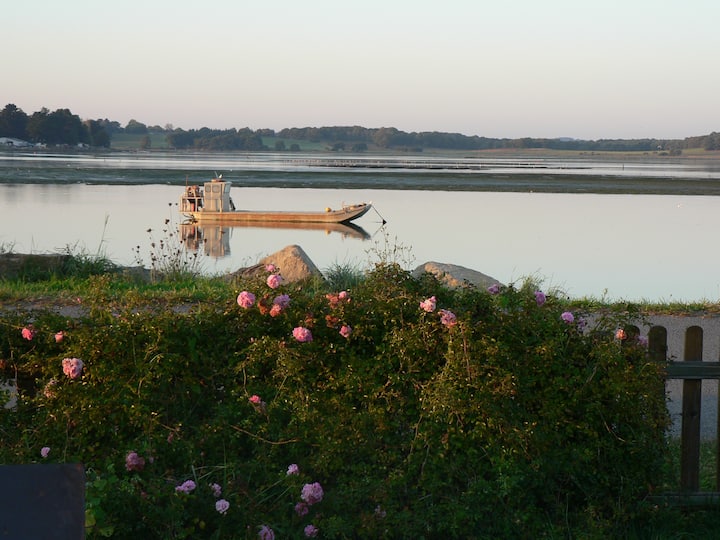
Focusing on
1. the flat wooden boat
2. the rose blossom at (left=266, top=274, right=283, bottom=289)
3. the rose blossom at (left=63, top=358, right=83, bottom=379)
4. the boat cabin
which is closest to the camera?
the rose blossom at (left=63, top=358, right=83, bottom=379)

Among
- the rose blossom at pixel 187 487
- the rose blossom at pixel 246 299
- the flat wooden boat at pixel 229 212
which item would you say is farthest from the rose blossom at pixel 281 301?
the flat wooden boat at pixel 229 212

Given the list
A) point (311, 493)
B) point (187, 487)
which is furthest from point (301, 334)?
point (187, 487)

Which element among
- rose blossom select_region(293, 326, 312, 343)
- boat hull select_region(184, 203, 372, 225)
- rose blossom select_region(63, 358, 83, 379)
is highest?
rose blossom select_region(293, 326, 312, 343)

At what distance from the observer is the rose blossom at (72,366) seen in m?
5.37

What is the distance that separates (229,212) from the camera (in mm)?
43500

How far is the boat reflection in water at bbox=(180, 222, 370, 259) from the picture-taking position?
35.9m

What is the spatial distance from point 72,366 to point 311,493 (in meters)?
1.52

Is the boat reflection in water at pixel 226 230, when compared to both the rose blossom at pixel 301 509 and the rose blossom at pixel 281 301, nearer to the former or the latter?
the rose blossom at pixel 281 301

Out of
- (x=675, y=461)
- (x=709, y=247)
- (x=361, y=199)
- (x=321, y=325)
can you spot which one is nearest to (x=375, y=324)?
(x=321, y=325)

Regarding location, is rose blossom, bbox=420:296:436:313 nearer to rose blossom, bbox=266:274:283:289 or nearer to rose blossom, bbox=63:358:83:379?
rose blossom, bbox=266:274:283:289

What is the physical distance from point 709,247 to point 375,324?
30220mm

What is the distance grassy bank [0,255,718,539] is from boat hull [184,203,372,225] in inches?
1450

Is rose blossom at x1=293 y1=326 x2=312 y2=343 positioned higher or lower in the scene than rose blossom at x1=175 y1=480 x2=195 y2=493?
higher

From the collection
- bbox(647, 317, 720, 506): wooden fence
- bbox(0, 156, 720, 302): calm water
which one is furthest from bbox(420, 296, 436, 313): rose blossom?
bbox(0, 156, 720, 302): calm water
